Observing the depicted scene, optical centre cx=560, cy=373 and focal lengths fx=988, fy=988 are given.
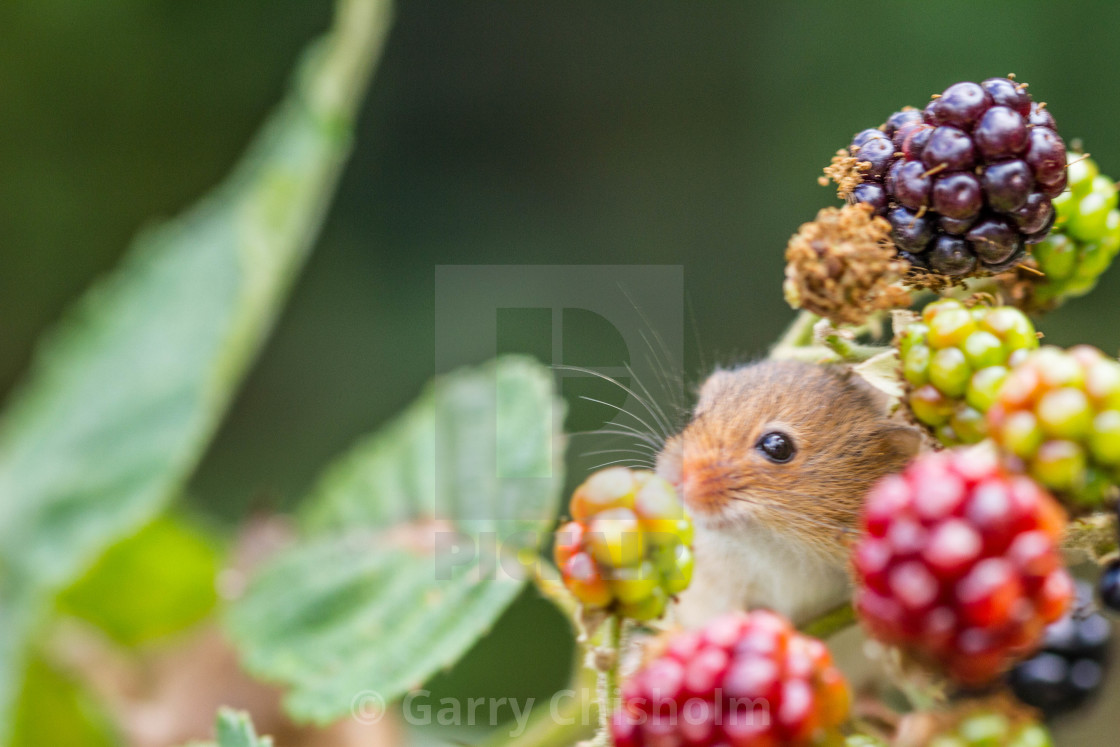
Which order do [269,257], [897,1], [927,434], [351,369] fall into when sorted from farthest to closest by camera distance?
[351,369] → [897,1] → [269,257] → [927,434]

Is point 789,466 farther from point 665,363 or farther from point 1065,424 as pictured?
point 1065,424

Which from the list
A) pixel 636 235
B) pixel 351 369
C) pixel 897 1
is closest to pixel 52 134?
pixel 351 369

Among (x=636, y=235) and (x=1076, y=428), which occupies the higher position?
(x=636, y=235)

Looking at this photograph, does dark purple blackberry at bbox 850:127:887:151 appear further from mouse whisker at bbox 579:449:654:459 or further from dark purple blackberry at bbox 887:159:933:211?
mouse whisker at bbox 579:449:654:459

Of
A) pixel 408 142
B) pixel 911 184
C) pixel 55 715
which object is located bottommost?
pixel 55 715

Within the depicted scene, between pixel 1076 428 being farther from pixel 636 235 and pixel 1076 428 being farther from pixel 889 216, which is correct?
pixel 636 235

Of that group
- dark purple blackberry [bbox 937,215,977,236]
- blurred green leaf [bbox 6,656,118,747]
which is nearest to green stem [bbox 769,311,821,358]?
dark purple blackberry [bbox 937,215,977,236]

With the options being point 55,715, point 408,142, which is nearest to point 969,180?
point 55,715

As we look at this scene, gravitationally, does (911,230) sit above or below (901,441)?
above
